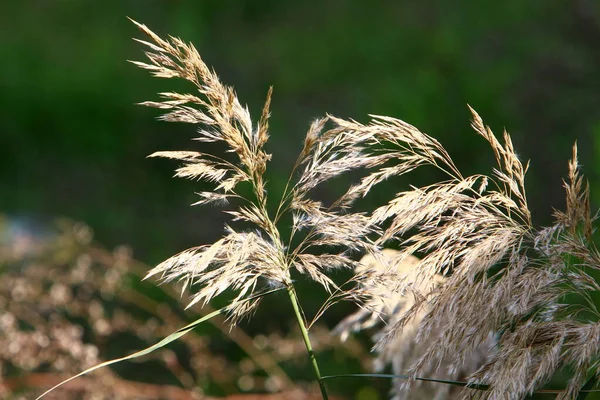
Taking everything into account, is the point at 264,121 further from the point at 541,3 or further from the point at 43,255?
the point at 541,3

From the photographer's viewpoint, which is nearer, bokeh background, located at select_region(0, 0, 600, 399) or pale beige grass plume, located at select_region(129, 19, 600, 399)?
pale beige grass plume, located at select_region(129, 19, 600, 399)

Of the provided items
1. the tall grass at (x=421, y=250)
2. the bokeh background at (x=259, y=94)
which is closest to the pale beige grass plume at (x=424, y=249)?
the tall grass at (x=421, y=250)

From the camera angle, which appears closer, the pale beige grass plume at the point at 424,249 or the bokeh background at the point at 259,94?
the pale beige grass plume at the point at 424,249

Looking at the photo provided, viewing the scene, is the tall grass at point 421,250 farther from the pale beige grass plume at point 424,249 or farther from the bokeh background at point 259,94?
the bokeh background at point 259,94

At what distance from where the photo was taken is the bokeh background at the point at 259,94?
2.91 meters

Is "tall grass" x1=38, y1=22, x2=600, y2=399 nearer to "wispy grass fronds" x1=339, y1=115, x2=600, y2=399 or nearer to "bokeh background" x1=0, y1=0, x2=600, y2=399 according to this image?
"wispy grass fronds" x1=339, y1=115, x2=600, y2=399

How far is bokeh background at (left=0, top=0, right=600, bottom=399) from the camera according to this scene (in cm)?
291

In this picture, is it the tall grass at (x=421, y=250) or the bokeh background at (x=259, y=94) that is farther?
the bokeh background at (x=259, y=94)

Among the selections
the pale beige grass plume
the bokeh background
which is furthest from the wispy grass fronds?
the bokeh background

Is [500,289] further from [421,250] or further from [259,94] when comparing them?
[259,94]

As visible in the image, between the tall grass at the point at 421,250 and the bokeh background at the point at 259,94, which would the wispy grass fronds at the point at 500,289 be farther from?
the bokeh background at the point at 259,94

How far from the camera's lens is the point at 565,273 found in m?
1.02

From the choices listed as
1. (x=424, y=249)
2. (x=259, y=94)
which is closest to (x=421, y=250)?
(x=424, y=249)

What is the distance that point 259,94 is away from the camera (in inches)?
195
